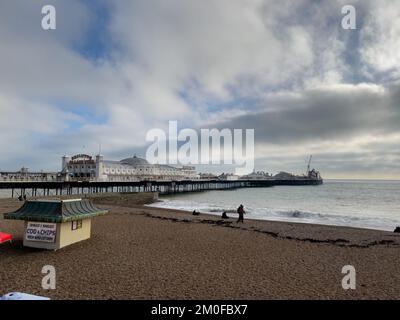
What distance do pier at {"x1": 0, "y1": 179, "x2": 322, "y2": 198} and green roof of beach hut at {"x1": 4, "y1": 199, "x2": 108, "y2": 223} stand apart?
36.0m

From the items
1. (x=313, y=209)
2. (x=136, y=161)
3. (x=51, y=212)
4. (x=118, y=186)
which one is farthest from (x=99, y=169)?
(x=51, y=212)

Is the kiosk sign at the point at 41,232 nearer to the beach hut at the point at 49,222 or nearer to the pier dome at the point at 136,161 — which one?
the beach hut at the point at 49,222

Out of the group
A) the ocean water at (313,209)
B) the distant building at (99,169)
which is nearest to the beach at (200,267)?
the ocean water at (313,209)

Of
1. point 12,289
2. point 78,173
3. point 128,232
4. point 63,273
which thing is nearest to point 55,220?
point 63,273

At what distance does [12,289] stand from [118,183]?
56518 mm

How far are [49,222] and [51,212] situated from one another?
32cm

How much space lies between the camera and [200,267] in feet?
26.9

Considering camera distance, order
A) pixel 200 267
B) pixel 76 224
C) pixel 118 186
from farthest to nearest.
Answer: pixel 118 186 → pixel 76 224 → pixel 200 267

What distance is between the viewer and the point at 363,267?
894 cm

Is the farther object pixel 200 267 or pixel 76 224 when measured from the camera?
pixel 76 224

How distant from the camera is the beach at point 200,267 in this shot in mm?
6324

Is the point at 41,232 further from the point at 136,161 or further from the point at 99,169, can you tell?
the point at 136,161

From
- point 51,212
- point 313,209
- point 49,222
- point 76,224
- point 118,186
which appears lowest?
point 313,209
